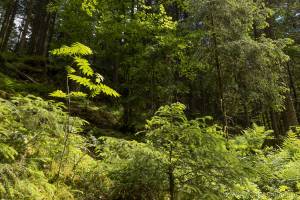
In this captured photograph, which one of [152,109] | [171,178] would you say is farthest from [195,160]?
[152,109]

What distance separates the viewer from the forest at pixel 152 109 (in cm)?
468

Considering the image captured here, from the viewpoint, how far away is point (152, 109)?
1352 cm

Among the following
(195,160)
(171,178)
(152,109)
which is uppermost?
(152,109)

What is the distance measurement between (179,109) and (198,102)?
18990 mm

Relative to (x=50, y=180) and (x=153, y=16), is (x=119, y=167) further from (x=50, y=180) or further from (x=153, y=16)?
(x=153, y=16)

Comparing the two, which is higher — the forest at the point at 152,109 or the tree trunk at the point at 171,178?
the forest at the point at 152,109

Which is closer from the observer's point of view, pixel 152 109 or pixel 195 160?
pixel 195 160

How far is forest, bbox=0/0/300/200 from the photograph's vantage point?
15.4 feet

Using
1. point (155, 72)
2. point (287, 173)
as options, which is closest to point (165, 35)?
point (155, 72)

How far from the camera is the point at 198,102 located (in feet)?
77.6

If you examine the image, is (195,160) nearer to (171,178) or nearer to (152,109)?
(171,178)

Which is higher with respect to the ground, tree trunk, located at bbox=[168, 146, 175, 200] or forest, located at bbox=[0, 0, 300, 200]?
forest, located at bbox=[0, 0, 300, 200]

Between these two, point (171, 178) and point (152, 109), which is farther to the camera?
point (152, 109)

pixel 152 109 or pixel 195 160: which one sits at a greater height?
pixel 152 109
